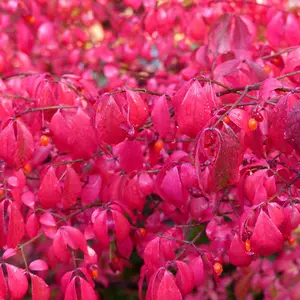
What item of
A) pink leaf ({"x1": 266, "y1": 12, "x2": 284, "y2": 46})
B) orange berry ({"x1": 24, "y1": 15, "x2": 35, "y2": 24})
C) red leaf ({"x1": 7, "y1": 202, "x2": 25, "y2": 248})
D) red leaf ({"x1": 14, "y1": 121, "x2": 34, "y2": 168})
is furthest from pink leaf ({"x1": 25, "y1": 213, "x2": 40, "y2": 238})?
orange berry ({"x1": 24, "y1": 15, "x2": 35, "y2": 24})

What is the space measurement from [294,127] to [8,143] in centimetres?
68

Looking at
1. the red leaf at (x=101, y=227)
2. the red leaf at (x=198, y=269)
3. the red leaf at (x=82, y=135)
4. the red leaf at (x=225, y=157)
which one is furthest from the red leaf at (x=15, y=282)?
the red leaf at (x=225, y=157)

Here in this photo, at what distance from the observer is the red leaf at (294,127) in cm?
90

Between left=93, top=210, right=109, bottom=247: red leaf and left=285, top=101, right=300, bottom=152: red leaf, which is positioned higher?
left=285, top=101, right=300, bottom=152: red leaf

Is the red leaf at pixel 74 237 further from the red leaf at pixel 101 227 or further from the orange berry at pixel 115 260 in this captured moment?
the orange berry at pixel 115 260

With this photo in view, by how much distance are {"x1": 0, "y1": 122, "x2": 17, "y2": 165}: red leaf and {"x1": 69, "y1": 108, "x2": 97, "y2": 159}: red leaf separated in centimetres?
15

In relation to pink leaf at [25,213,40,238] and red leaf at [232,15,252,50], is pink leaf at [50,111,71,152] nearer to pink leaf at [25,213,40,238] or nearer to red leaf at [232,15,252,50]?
pink leaf at [25,213,40,238]

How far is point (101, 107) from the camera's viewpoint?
1.04 meters

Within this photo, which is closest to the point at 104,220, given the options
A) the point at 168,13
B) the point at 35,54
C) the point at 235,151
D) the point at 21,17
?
the point at 235,151

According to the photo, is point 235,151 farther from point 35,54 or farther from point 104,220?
point 35,54

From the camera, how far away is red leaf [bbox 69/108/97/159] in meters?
1.15

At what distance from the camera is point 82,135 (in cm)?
115

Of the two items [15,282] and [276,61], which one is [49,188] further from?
[276,61]

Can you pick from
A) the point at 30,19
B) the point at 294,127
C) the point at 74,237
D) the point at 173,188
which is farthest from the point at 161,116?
the point at 30,19
